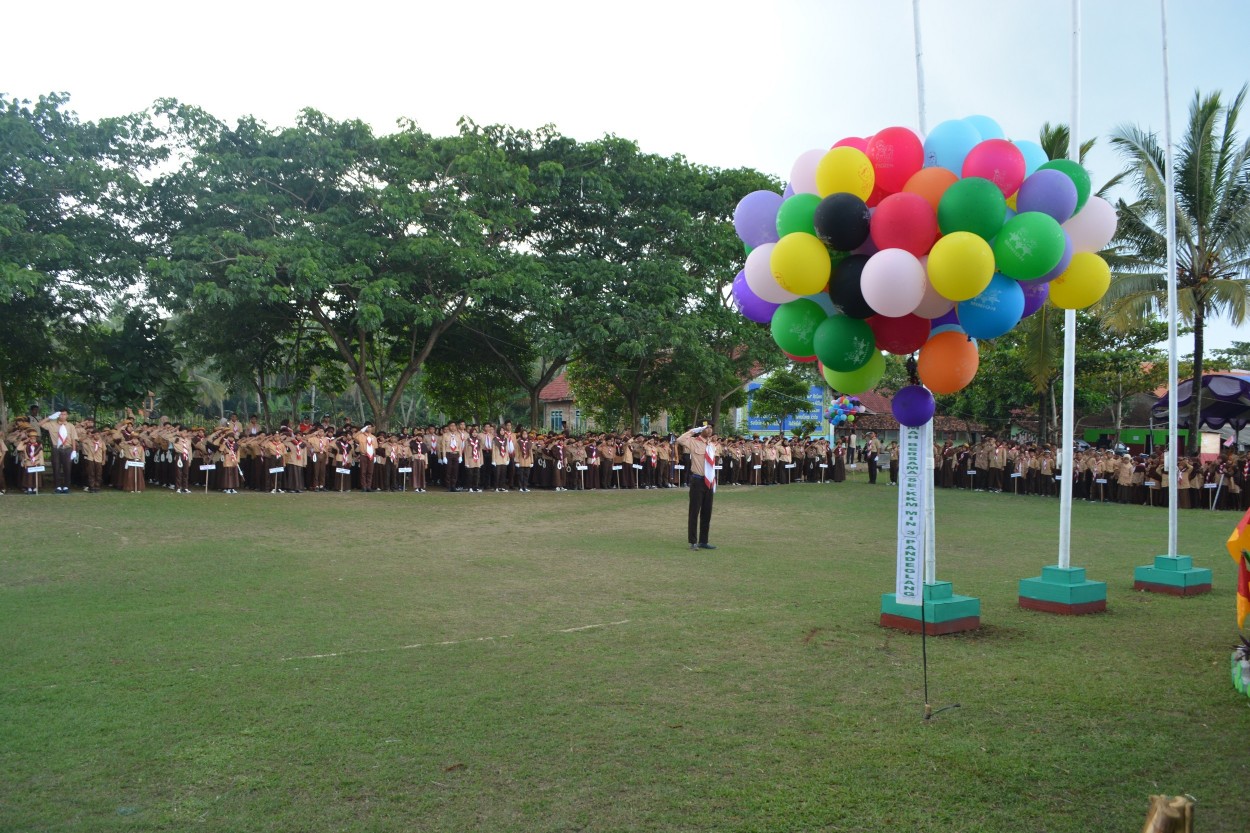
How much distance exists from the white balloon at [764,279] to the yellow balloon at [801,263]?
222 mm

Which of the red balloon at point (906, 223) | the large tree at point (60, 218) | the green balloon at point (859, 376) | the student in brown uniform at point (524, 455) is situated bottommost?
the student in brown uniform at point (524, 455)

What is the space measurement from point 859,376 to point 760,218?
4.73 feet

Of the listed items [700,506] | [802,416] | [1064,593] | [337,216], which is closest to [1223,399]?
[700,506]

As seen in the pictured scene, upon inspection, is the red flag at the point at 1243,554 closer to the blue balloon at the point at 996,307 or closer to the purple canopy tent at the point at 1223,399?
the blue balloon at the point at 996,307

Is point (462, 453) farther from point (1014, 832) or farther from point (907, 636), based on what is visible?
point (1014, 832)

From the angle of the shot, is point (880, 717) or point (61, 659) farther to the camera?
point (61, 659)

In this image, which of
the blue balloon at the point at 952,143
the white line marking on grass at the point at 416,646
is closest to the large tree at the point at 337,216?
the white line marking on grass at the point at 416,646

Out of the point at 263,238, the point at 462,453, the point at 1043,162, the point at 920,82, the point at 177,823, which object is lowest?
the point at 177,823

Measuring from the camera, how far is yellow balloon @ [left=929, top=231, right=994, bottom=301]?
6090mm

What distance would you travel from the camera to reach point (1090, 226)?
694 cm

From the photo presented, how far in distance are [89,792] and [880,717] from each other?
4256mm

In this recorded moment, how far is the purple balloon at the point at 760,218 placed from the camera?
7.30 meters

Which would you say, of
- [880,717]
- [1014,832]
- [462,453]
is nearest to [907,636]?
[880,717]

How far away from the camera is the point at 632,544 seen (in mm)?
14148
